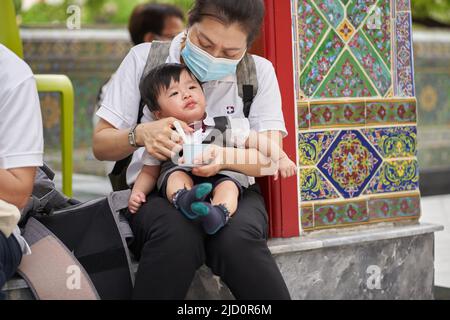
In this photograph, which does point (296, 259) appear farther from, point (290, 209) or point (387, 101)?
point (387, 101)

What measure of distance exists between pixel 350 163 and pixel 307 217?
1.01ft

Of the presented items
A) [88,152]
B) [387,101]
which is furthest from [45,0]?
[387,101]

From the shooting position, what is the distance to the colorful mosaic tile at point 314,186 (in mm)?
3342

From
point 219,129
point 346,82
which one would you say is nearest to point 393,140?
point 346,82

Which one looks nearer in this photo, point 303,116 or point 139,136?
point 139,136

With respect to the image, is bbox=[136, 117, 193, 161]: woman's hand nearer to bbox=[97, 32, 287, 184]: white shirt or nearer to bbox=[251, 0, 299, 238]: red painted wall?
bbox=[97, 32, 287, 184]: white shirt

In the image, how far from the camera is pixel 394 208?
356cm

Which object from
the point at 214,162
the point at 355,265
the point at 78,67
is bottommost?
the point at 355,265

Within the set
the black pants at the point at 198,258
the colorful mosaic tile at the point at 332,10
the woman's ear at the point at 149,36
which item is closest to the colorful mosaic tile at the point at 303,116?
the colorful mosaic tile at the point at 332,10

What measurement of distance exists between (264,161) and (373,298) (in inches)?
35.6

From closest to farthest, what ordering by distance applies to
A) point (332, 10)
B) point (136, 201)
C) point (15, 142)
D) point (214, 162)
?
1. point (15, 142)
2. point (214, 162)
3. point (136, 201)
4. point (332, 10)

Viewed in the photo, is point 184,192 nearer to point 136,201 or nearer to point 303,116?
point 136,201

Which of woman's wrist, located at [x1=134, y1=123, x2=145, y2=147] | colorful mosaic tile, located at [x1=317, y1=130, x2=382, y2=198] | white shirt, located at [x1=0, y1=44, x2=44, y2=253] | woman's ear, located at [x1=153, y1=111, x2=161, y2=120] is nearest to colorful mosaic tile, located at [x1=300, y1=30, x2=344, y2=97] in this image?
colorful mosaic tile, located at [x1=317, y1=130, x2=382, y2=198]

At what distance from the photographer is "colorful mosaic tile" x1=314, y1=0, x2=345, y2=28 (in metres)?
3.38
